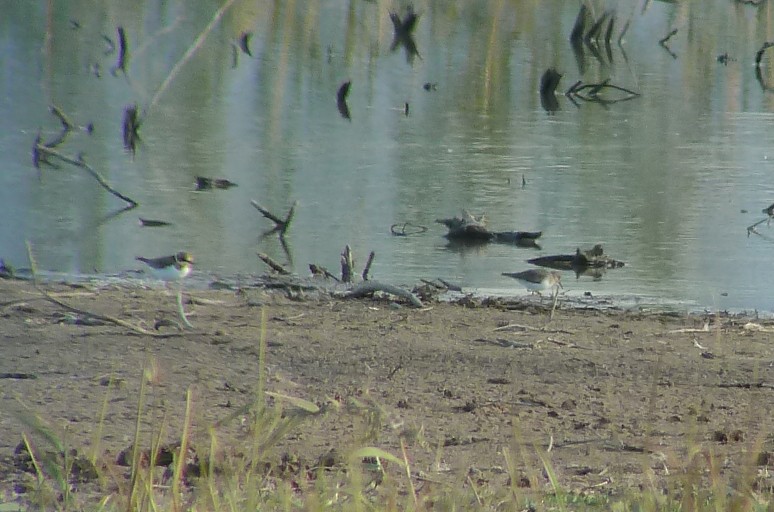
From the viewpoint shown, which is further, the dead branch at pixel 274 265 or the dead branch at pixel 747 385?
the dead branch at pixel 274 265

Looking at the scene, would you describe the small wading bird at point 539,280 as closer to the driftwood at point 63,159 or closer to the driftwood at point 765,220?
the driftwood at point 765,220

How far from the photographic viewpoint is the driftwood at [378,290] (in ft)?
22.9

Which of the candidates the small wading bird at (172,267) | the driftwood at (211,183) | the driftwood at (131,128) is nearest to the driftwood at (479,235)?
the driftwood at (211,183)

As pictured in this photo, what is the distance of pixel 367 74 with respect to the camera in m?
19.4

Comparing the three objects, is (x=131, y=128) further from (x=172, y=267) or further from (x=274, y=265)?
(x=172, y=267)

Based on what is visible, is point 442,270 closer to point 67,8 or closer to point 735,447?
point 735,447

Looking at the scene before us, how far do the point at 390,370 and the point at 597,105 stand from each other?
1216 cm

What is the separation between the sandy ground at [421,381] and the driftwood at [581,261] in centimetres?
122

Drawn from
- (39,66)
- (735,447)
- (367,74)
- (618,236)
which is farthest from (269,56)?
(735,447)

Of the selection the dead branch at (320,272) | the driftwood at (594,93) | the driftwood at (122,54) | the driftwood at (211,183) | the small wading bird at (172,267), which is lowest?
the dead branch at (320,272)

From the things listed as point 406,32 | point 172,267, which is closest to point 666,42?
point 406,32

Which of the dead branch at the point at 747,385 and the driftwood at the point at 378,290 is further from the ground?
the driftwood at the point at 378,290

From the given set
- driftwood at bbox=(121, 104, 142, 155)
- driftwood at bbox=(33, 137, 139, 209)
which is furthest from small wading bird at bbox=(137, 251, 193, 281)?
driftwood at bbox=(121, 104, 142, 155)

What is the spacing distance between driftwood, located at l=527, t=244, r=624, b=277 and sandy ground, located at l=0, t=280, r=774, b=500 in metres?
1.22
